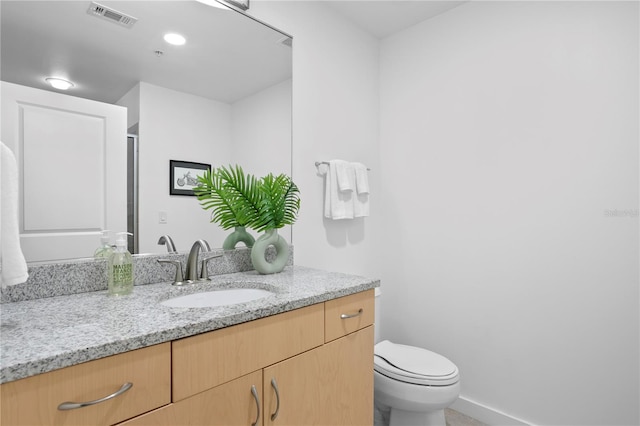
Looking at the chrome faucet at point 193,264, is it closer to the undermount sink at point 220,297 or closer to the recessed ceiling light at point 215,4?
the undermount sink at point 220,297

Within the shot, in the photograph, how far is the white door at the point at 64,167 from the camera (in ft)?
3.55

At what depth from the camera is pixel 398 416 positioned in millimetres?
1677

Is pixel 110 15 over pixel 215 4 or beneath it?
beneath

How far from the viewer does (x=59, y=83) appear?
1156 millimetres

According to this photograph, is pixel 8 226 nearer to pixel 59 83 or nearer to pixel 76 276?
pixel 76 276

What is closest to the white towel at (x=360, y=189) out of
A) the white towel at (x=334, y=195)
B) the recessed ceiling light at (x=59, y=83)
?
the white towel at (x=334, y=195)

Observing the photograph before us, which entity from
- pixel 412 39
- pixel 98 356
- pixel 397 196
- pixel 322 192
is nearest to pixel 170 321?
pixel 98 356

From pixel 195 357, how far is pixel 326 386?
0.54 meters

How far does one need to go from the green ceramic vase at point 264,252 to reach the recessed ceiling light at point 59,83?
0.89 metres

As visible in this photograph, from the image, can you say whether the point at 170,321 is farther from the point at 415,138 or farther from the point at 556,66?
the point at 556,66

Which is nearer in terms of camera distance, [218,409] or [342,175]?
[218,409]

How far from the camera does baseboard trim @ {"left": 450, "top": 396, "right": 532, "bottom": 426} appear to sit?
71.6 inches

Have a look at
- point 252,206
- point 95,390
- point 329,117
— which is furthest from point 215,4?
point 95,390

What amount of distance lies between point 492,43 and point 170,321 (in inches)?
83.7
